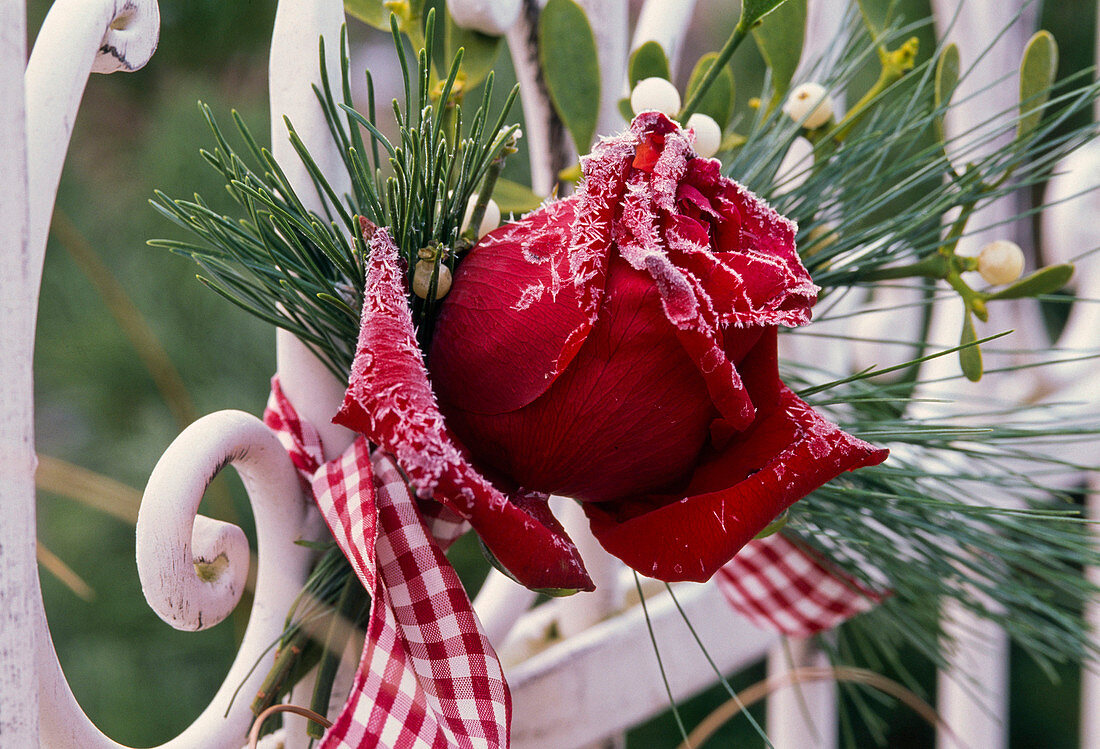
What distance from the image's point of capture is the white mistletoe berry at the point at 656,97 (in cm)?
19

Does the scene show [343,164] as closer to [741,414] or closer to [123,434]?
[741,414]

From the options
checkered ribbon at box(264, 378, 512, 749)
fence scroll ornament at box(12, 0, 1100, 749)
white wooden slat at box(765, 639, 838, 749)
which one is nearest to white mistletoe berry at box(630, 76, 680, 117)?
fence scroll ornament at box(12, 0, 1100, 749)

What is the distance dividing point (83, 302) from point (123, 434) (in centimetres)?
7

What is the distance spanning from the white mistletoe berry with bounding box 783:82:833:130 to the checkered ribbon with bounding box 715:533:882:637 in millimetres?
127

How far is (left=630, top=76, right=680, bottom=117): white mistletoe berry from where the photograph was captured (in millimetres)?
189

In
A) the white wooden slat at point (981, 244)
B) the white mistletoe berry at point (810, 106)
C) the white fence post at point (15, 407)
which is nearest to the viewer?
the white fence post at point (15, 407)

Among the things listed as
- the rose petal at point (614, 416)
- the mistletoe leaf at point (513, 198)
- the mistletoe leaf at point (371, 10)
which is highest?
the mistletoe leaf at point (371, 10)

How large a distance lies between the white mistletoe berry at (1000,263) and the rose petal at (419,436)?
0.48 feet

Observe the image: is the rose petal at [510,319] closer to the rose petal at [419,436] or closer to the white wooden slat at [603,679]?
the rose petal at [419,436]

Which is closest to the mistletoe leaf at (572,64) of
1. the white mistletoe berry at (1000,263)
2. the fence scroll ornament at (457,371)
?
the fence scroll ornament at (457,371)

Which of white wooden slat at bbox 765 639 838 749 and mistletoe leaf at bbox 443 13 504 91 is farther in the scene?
white wooden slat at bbox 765 639 838 749

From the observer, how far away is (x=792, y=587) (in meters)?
0.28

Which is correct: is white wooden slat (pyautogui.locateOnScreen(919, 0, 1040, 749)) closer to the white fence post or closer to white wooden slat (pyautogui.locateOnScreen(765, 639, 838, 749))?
white wooden slat (pyautogui.locateOnScreen(765, 639, 838, 749))

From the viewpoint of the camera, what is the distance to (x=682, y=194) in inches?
5.8
